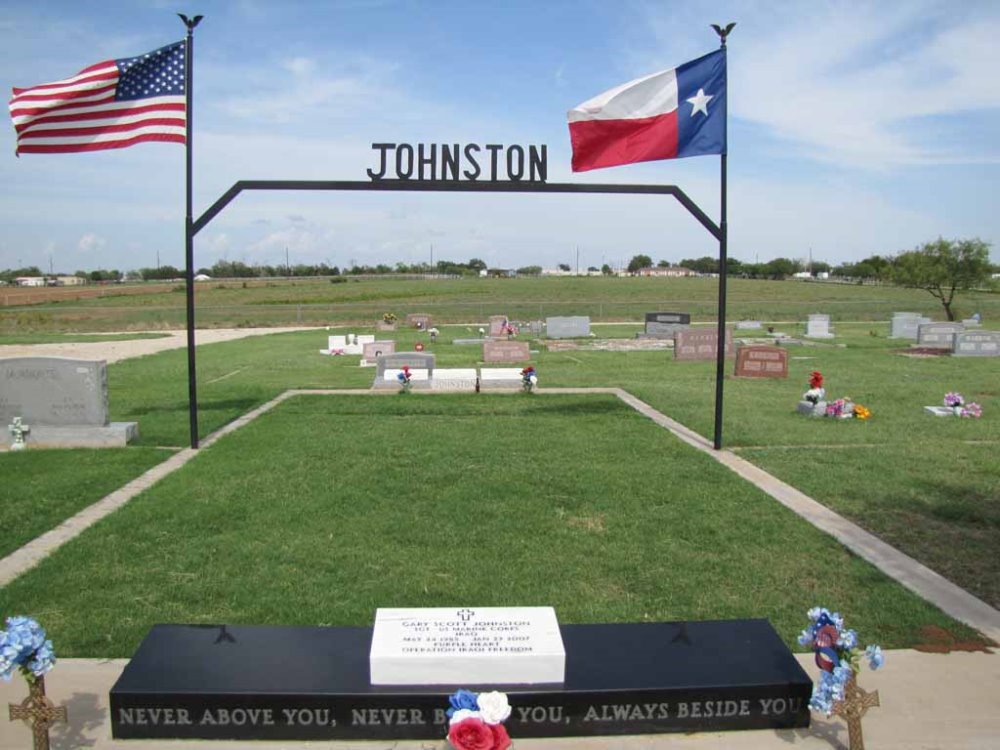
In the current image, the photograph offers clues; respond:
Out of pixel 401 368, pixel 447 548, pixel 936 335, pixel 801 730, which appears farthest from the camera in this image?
pixel 936 335

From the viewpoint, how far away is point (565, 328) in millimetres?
31625

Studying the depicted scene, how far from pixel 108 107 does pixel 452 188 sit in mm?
4194

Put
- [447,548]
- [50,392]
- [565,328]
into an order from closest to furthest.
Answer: [447,548]
[50,392]
[565,328]

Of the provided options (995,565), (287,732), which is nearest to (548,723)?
(287,732)

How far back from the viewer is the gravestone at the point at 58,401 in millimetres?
10859

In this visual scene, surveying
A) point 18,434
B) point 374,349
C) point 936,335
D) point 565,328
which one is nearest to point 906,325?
point 936,335

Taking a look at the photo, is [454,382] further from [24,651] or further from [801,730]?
[24,651]

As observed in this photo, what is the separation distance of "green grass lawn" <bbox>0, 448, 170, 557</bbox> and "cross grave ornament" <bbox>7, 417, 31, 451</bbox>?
0.81ft

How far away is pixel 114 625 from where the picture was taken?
16.9 feet

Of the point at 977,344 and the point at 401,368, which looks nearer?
the point at 401,368

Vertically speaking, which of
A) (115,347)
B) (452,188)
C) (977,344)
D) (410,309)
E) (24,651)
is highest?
(452,188)

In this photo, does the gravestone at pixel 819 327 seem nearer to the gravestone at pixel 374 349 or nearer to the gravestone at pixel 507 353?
the gravestone at pixel 507 353

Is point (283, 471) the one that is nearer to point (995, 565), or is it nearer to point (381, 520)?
point (381, 520)

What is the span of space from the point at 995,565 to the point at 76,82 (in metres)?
10.6
